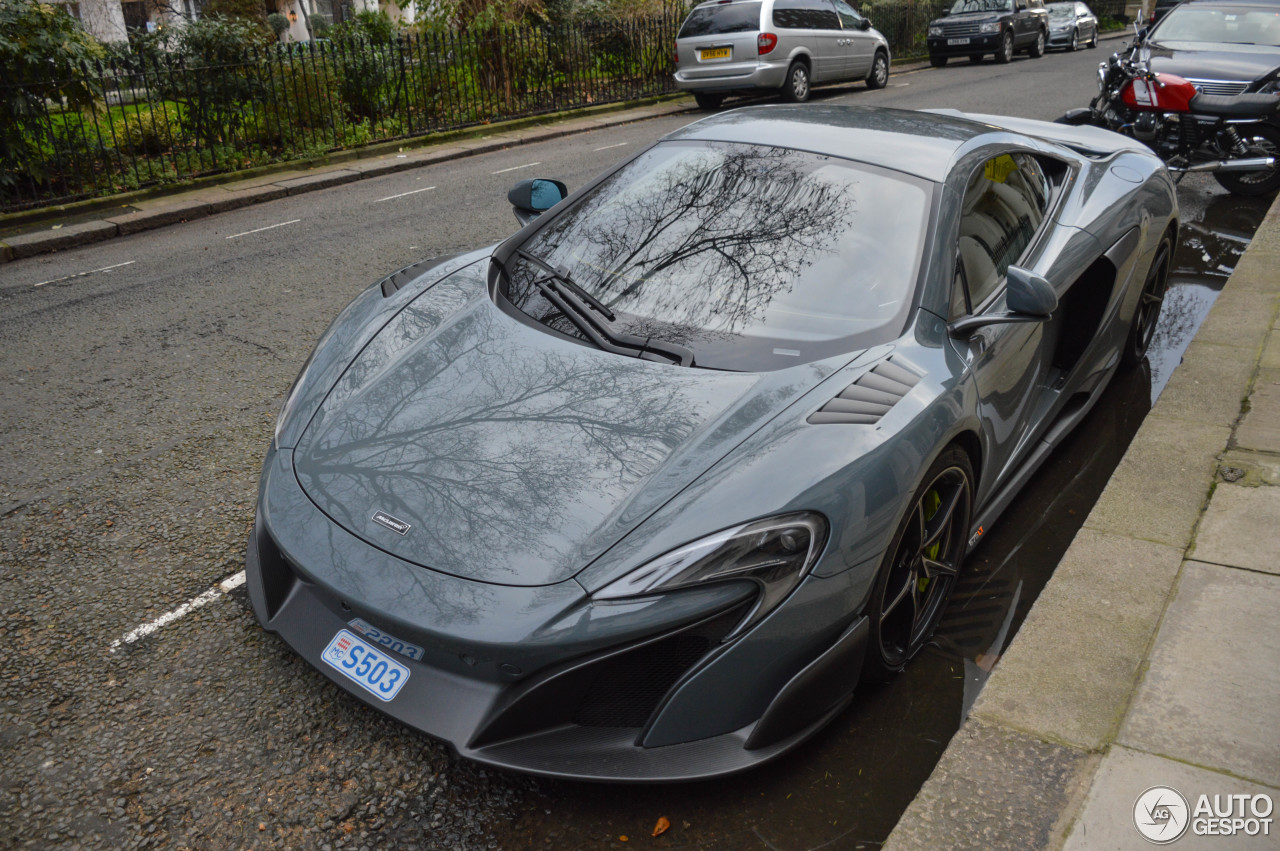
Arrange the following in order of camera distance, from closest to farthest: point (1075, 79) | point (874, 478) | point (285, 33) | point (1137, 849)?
point (1137, 849), point (874, 478), point (1075, 79), point (285, 33)

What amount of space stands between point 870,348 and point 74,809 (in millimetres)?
2328

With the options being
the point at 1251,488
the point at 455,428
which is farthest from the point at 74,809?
the point at 1251,488

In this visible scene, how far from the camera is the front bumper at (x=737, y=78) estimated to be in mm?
15461

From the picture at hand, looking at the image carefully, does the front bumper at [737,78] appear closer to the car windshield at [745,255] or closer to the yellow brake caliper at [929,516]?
the car windshield at [745,255]

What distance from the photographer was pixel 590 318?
9.98 ft

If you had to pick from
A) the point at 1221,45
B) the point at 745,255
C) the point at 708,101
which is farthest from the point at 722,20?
the point at 745,255

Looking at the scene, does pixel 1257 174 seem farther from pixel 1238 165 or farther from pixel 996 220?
pixel 996 220

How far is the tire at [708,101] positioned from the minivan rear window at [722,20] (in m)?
1.01

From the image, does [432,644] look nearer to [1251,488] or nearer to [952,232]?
[952,232]

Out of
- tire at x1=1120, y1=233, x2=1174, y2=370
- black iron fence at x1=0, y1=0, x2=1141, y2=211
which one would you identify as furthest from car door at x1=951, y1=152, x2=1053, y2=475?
black iron fence at x1=0, y1=0, x2=1141, y2=211

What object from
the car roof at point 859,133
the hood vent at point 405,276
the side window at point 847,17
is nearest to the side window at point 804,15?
the side window at point 847,17

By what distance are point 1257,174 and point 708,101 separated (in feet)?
32.1

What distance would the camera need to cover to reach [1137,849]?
210 cm

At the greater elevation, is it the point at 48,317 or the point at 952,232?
the point at 952,232
